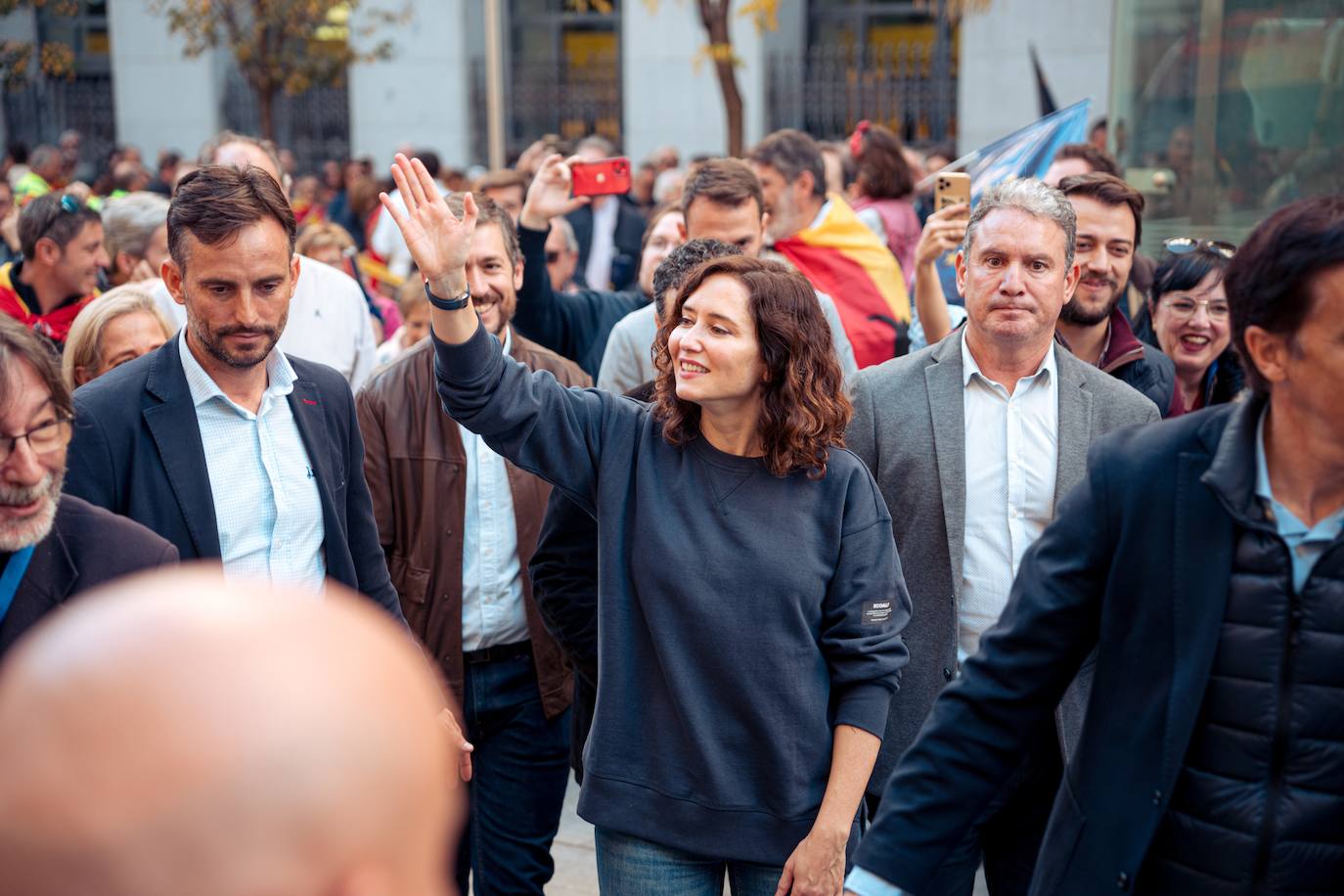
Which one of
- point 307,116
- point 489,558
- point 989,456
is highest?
point 307,116

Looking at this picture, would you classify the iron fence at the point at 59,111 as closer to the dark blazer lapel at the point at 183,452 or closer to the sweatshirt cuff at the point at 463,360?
the dark blazer lapel at the point at 183,452

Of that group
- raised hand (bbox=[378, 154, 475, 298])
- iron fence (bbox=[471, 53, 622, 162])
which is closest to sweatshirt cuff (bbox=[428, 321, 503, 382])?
raised hand (bbox=[378, 154, 475, 298])

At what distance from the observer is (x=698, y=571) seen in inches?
118

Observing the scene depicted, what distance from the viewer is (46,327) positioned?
5652mm

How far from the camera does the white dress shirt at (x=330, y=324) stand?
544cm

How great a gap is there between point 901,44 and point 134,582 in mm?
22133

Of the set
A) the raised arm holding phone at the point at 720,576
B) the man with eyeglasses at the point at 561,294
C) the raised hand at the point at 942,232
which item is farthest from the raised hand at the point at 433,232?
the raised hand at the point at 942,232

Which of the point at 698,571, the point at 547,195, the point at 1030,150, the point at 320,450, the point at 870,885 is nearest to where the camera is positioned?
the point at 870,885

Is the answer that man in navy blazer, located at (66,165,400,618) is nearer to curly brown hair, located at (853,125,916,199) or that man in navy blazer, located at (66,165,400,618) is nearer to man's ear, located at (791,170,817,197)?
man's ear, located at (791,170,817,197)

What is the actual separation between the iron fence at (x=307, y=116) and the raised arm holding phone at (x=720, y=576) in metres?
21.0

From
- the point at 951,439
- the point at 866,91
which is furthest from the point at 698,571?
the point at 866,91

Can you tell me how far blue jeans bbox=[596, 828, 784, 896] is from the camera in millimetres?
3064

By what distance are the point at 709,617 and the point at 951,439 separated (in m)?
0.96

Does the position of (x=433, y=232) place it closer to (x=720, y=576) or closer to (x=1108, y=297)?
(x=720, y=576)
